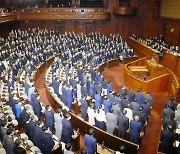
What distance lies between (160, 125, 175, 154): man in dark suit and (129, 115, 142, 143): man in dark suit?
462 millimetres

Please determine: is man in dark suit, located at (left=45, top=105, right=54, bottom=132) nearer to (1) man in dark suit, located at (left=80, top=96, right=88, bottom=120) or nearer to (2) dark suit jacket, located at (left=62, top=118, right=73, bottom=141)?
(2) dark suit jacket, located at (left=62, top=118, right=73, bottom=141)

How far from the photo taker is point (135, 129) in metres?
4.66

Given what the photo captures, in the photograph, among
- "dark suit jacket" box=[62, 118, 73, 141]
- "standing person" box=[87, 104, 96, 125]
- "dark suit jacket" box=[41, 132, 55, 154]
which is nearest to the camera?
"dark suit jacket" box=[41, 132, 55, 154]

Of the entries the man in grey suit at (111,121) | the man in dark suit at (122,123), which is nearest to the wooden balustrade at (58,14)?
the man in grey suit at (111,121)

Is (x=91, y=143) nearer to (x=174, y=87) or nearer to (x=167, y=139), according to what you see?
(x=167, y=139)

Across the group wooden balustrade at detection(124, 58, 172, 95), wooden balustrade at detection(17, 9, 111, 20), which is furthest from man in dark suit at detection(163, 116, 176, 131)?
wooden balustrade at detection(17, 9, 111, 20)

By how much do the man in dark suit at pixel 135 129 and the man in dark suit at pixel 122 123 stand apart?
120mm

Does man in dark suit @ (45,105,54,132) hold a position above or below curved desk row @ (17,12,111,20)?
below

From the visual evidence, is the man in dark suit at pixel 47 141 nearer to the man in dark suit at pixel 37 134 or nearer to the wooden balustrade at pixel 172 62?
the man in dark suit at pixel 37 134

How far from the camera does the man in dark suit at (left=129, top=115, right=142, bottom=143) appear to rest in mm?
4597

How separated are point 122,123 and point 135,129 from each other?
285 millimetres

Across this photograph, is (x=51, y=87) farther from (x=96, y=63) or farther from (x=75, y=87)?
(x=96, y=63)

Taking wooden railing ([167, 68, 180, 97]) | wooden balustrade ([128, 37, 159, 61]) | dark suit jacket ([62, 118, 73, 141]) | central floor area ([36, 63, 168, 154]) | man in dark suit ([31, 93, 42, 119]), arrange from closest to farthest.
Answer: dark suit jacket ([62, 118, 73, 141]) < central floor area ([36, 63, 168, 154]) < man in dark suit ([31, 93, 42, 119]) < wooden railing ([167, 68, 180, 97]) < wooden balustrade ([128, 37, 159, 61])

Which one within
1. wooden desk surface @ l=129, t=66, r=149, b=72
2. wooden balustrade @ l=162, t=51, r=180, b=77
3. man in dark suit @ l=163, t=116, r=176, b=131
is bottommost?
man in dark suit @ l=163, t=116, r=176, b=131
